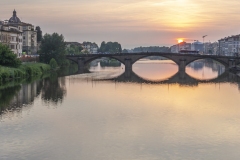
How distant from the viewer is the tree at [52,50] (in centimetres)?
6800

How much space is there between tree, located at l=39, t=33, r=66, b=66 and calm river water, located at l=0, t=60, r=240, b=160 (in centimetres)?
3390

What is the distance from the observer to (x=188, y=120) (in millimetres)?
22750

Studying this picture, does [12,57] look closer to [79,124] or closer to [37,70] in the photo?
[37,70]

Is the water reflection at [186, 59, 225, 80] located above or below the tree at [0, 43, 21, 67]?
below

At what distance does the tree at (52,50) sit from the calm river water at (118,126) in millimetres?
33898

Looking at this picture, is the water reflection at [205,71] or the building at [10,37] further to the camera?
the building at [10,37]

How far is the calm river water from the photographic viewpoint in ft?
54.6

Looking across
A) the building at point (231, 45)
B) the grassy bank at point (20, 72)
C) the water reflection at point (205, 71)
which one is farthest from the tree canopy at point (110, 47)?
the grassy bank at point (20, 72)

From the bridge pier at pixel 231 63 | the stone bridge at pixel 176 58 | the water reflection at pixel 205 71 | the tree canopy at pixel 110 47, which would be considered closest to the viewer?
the water reflection at pixel 205 71

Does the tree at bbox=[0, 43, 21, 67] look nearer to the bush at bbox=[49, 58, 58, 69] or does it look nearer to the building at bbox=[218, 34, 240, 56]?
the bush at bbox=[49, 58, 58, 69]

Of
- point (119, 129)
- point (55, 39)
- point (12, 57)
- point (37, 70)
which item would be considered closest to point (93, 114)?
point (119, 129)

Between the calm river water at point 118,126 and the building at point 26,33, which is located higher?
the building at point 26,33

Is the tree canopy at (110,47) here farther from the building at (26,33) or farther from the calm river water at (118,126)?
the calm river water at (118,126)

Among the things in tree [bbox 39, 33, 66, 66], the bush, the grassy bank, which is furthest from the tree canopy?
the grassy bank
